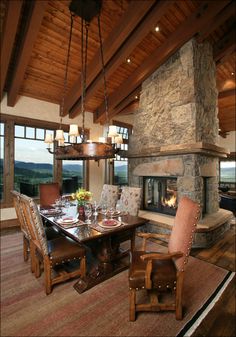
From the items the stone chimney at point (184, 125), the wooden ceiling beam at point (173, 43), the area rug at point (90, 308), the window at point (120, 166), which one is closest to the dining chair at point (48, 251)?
the area rug at point (90, 308)

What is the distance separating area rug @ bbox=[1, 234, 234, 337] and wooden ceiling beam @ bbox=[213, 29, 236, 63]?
480 cm

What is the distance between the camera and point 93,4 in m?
3.03

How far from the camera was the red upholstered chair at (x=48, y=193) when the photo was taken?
414cm

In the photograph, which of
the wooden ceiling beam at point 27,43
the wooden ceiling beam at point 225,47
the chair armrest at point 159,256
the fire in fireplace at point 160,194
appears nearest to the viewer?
the chair armrest at point 159,256

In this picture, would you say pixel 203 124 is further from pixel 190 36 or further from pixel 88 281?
pixel 88 281

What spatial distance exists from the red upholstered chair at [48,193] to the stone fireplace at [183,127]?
2.10 m

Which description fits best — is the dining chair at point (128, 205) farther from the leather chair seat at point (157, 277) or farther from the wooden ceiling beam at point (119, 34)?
the wooden ceiling beam at point (119, 34)

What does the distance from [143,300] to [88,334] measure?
73cm

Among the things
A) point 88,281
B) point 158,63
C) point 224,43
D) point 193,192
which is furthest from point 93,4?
point 88,281

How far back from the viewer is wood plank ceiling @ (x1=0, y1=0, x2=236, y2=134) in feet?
10.6

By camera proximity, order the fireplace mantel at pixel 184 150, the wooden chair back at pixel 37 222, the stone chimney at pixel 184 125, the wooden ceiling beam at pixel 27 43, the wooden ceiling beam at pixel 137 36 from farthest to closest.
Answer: the stone chimney at pixel 184 125 < the fireplace mantel at pixel 184 150 < the wooden ceiling beam at pixel 137 36 < the wooden ceiling beam at pixel 27 43 < the wooden chair back at pixel 37 222

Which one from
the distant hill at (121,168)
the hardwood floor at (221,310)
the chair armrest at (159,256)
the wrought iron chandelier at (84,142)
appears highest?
the wrought iron chandelier at (84,142)

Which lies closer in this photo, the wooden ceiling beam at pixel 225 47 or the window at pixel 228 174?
the wooden ceiling beam at pixel 225 47

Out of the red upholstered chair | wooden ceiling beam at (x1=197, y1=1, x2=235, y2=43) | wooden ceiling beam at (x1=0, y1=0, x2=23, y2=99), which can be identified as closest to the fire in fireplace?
the red upholstered chair
